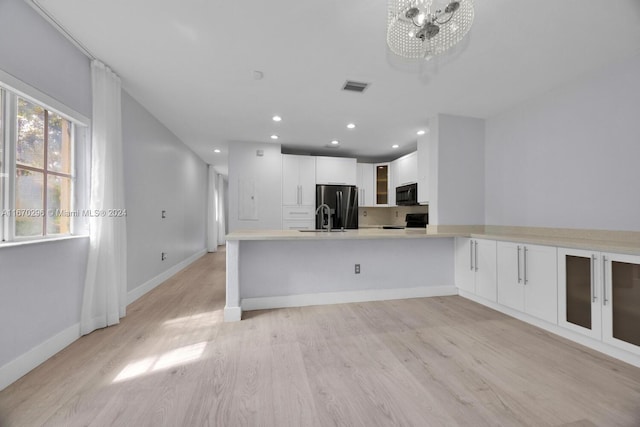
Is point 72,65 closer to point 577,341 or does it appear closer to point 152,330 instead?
point 152,330

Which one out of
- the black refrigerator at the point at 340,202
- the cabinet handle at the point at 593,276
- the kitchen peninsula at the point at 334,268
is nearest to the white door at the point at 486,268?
the kitchen peninsula at the point at 334,268

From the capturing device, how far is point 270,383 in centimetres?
158

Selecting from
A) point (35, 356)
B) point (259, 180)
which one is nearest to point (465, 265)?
point (259, 180)

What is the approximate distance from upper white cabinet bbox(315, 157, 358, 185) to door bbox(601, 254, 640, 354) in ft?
12.4

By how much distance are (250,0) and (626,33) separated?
2733 mm

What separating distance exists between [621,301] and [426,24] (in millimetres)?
2368

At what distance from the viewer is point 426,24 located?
57.7 inches

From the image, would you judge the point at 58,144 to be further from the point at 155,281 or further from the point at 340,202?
the point at 340,202

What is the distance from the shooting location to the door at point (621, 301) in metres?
1.79

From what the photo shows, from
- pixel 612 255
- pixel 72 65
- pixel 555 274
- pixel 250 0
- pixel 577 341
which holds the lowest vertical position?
pixel 577 341

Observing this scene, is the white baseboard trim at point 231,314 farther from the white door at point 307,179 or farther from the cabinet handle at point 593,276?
the cabinet handle at point 593,276

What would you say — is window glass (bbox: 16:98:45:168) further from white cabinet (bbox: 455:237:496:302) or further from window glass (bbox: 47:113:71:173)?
white cabinet (bbox: 455:237:496:302)

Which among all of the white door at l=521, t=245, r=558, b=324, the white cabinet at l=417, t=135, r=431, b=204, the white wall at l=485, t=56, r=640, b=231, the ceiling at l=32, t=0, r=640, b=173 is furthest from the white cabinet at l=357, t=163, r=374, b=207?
the white door at l=521, t=245, r=558, b=324

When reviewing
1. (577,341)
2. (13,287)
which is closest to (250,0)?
(13,287)
